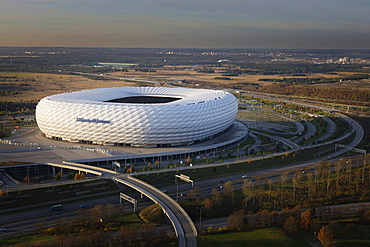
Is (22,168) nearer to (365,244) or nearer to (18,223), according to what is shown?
(18,223)

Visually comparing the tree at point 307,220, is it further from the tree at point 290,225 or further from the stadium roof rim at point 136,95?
the stadium roof rim at point 136,95

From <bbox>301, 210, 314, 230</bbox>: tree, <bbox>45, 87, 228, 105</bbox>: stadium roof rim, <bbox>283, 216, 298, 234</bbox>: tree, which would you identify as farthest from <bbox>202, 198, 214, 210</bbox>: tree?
<bbox>45, 87, 228, 105</bbox>: stadium roof rim

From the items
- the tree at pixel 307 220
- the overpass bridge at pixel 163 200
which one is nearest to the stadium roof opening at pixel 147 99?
the overpass bridge at pixel 163 200

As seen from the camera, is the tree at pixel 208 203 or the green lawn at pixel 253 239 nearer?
the green lawn at pixel 253 239

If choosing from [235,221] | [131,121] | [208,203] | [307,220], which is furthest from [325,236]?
[131,121]

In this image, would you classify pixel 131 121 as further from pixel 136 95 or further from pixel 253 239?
pixel 253 239

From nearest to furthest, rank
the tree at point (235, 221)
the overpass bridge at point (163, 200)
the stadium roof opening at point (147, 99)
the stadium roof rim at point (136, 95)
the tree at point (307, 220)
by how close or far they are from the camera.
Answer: the overpass bridge at point (163, 200) → the tree at point (235, 221) → the tree at point (307, 220) → the stadium roof rim at point (136, 95) → the stadium roof opening at point (147, 99)
